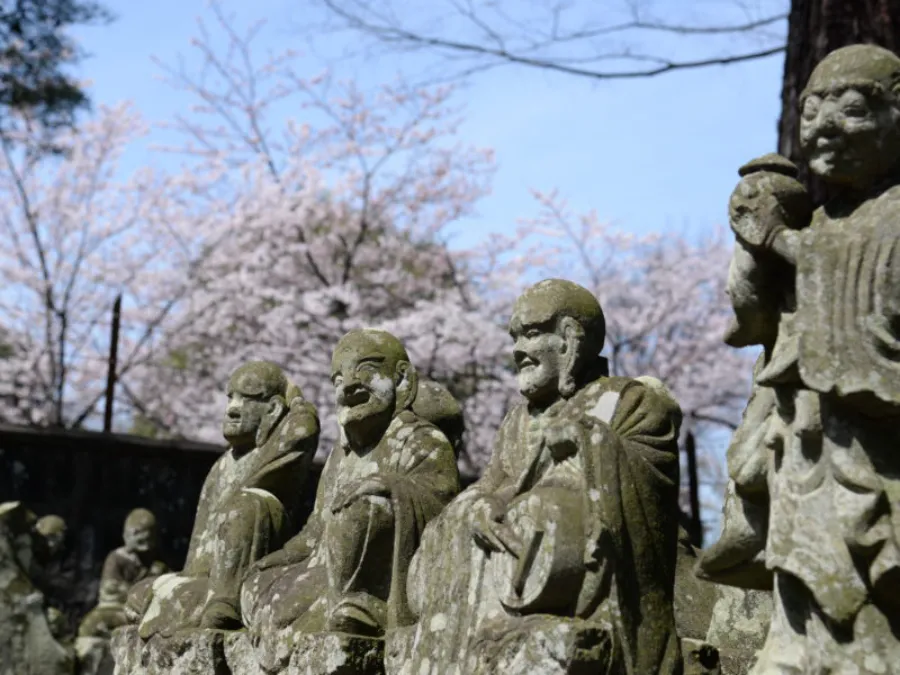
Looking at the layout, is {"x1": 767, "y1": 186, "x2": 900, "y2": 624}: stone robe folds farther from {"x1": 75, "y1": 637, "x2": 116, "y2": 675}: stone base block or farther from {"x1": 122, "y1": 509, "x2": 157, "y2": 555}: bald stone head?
{"x1": 122, "y1": 509, "x2": 157, "y2": 555}: bald stone head

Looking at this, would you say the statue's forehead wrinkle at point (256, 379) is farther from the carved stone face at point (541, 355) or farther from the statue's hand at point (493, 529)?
the statue's hand at point (493, 529)

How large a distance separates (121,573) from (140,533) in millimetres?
414

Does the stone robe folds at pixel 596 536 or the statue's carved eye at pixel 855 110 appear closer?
the statue's carved eye at pixel 855 110

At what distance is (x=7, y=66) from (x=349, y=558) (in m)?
11.8

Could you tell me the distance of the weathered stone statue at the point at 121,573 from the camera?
515 inches

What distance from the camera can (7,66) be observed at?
1691cm

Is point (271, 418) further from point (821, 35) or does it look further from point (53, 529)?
point (53, 529)

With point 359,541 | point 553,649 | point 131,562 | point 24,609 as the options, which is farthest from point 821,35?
point 131,562

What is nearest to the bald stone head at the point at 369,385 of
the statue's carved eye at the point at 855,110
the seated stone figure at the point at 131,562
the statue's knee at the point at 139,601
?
the statue's knee at the point at 139,601

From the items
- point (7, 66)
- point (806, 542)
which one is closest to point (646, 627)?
point (806, 542)

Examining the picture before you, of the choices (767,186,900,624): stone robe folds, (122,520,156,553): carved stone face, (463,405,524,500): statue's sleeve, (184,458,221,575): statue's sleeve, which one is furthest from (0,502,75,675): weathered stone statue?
(767,186,900,624): stone robe folds

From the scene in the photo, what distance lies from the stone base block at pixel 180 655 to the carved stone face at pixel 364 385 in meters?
1.35

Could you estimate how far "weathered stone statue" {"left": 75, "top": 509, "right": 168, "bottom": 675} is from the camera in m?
13.1

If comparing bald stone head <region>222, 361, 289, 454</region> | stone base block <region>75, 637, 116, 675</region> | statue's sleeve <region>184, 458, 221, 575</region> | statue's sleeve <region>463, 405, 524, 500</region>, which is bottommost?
stone base block <region>75, 637, 116, 675</region>
